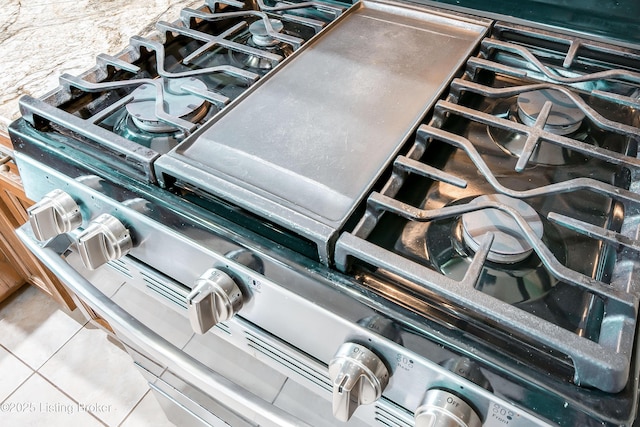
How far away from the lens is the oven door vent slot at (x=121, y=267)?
67 cm

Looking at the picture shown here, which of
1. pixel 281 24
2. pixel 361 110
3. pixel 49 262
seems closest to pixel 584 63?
pixel 361 110

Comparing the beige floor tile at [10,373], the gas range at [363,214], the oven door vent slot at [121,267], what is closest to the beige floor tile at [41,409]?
the beige floor tile at [10,373]

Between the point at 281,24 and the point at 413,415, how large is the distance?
654 millimetres

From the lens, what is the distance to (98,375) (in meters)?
1.49

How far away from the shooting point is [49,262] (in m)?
0.68

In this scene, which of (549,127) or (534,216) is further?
(549,127)

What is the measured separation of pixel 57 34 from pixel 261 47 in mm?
440

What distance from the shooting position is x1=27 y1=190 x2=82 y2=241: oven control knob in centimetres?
61

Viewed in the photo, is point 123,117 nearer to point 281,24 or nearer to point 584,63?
point 281,24

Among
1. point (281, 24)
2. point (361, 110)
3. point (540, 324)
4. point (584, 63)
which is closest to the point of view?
point (540, 324)

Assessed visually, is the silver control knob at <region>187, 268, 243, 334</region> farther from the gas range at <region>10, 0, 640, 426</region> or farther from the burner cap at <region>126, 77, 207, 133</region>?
the burner cap at <region>126, 77, 207, 133</region>

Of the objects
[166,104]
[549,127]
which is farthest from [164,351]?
[549,127]

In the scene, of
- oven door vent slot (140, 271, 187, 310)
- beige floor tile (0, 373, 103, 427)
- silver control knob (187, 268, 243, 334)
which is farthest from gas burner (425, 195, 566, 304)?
beige floor tile (0, 373, 103, 427)

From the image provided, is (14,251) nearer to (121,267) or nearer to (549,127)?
(121,267)
